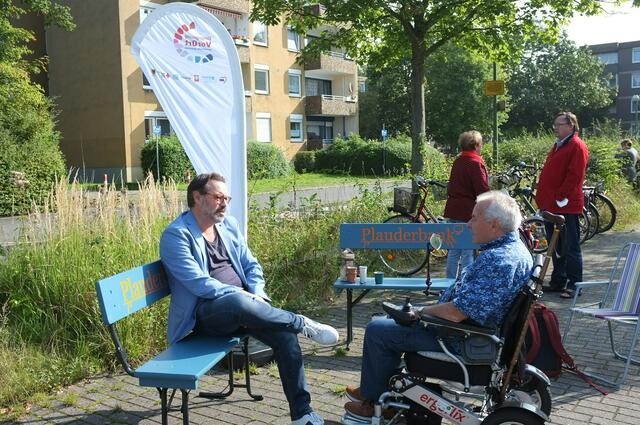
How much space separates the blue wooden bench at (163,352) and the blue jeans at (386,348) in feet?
2.87

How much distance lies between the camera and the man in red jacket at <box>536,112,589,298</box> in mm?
6992

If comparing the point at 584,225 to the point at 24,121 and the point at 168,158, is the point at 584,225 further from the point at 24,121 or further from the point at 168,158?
the point at 168,158

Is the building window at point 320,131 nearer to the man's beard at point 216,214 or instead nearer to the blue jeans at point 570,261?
the blue jeans at point 570,261

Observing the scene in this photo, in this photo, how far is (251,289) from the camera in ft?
14.3

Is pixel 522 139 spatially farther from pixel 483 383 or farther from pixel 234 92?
pixel 483 383

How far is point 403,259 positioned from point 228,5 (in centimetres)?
2900

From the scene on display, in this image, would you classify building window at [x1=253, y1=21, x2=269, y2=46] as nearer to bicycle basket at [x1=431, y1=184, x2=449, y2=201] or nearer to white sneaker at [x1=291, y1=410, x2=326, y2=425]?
bicycle basket at [x1=431, y1=184, x2=449, y2=201]

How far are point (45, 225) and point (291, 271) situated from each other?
2.80 m

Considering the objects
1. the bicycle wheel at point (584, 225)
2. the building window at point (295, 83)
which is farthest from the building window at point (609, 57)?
the bicycle wheel at point (584, 225)

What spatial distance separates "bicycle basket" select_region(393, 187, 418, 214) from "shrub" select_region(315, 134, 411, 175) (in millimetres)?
23436

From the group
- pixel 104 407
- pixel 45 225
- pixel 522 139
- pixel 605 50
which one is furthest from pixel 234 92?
pixel 605 50

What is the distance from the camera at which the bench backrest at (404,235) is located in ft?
19.3

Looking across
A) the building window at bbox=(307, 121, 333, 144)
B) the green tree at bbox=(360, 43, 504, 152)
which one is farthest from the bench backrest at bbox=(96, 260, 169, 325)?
the green tree at bbox=(360, 43, 504, 152)

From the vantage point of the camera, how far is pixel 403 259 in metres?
8.95
